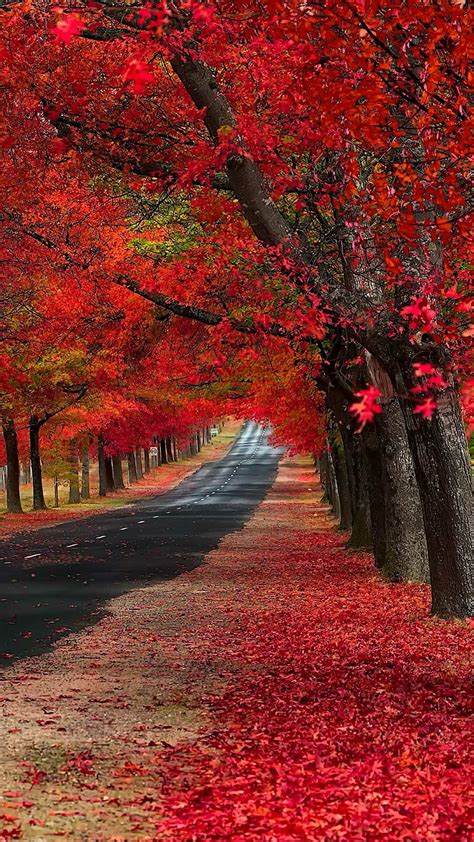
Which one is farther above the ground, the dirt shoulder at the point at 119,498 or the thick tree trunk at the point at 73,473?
the thick tree trunk at the point at 73,473

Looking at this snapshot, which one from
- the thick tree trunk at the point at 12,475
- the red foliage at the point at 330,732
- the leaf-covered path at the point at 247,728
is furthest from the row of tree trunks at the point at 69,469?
the red foliage at the point at 330,732

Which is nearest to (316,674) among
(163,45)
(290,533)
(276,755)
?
(276,755)

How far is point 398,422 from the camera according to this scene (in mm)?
17672

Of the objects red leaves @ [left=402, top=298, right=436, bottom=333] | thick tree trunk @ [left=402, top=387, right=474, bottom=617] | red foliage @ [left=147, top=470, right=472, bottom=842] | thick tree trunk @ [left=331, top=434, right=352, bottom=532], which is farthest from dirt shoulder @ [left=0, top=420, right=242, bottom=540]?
red leaves @ [left=402, top=298, right=436, bottom=333]

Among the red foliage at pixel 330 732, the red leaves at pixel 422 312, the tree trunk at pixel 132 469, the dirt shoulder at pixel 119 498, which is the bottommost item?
the dirt shoulder at pixel 119 498

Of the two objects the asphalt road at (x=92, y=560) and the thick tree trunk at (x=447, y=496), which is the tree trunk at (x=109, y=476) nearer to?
the asphalt road at (x=92, y=560)

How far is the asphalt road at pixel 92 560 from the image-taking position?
50.1ft

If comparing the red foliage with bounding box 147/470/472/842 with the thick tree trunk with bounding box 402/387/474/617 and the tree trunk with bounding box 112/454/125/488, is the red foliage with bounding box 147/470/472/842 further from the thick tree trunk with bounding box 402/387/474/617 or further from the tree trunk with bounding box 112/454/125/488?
the tree trunk with bounding box 112/454/125/488

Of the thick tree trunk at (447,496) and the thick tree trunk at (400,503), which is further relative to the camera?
the thick tree trunk at (400,503)

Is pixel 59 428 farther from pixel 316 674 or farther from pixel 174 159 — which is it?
pixel 316 674

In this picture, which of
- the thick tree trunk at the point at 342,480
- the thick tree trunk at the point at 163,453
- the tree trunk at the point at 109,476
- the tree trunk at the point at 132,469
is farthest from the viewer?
the thick tree trunk at the point at 163,453

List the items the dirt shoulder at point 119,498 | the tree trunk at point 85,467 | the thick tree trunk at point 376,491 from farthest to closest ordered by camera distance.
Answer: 1. the tree trunk at point 85,467
2. the dirt shoulder at point 119,498
3. the thick tree trunk at point 376,491

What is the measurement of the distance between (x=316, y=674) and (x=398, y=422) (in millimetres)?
7746

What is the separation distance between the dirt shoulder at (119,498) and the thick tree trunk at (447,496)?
75.0 ft
